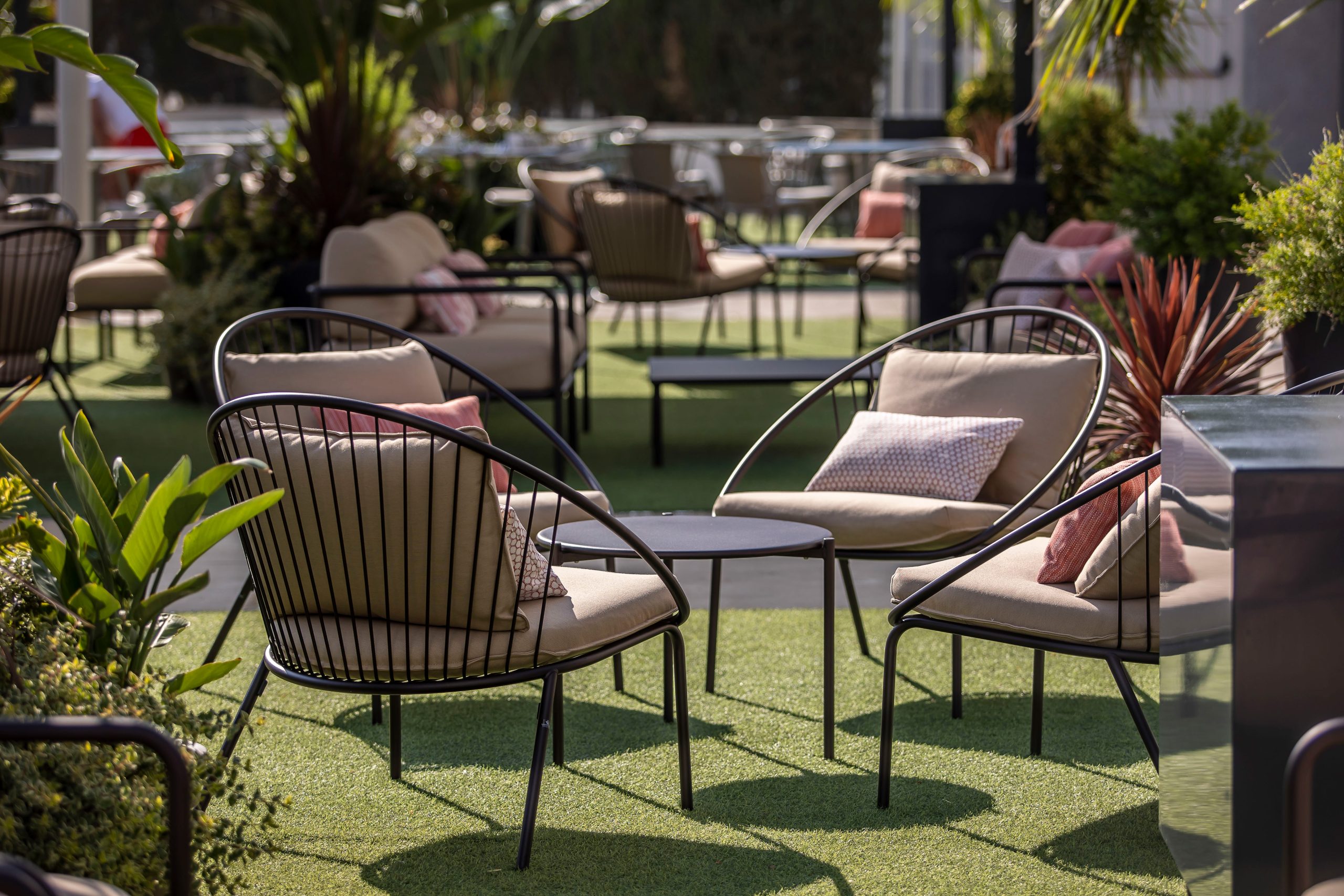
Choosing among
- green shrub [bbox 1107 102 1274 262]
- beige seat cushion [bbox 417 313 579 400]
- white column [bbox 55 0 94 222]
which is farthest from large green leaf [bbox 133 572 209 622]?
white column [bbox 55 0 94 222]

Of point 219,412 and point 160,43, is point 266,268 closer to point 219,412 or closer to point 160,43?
point 219,412

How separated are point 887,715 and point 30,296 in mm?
4124

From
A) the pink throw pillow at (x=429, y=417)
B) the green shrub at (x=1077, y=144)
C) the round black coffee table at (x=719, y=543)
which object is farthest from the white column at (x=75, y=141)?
the round black coffee table at (x=719, y=543)

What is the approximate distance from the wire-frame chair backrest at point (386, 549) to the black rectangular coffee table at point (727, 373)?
3296 millimetres

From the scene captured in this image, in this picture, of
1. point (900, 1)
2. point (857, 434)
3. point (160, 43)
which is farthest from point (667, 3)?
point (857, 434)

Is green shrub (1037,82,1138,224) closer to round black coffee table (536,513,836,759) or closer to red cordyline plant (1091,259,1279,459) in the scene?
red cordyline plant (1091,259,1279,459)

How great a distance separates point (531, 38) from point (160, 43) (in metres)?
10.7

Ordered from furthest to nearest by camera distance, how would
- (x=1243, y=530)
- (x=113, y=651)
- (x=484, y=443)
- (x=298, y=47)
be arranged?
(x=298, y=47) → (x=484, y=443) → (x=113, y=651) → (x=1243, y=530)

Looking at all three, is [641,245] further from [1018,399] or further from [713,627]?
[713,627]

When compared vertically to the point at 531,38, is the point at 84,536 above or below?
below

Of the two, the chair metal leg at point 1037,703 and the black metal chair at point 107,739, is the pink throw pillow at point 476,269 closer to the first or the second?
the chair metal leg at point 1037,703

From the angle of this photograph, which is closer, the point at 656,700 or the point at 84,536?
the point at 84,536

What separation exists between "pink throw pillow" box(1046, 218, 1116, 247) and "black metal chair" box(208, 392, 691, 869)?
16.1ft

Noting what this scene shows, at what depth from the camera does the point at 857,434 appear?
160 inches
